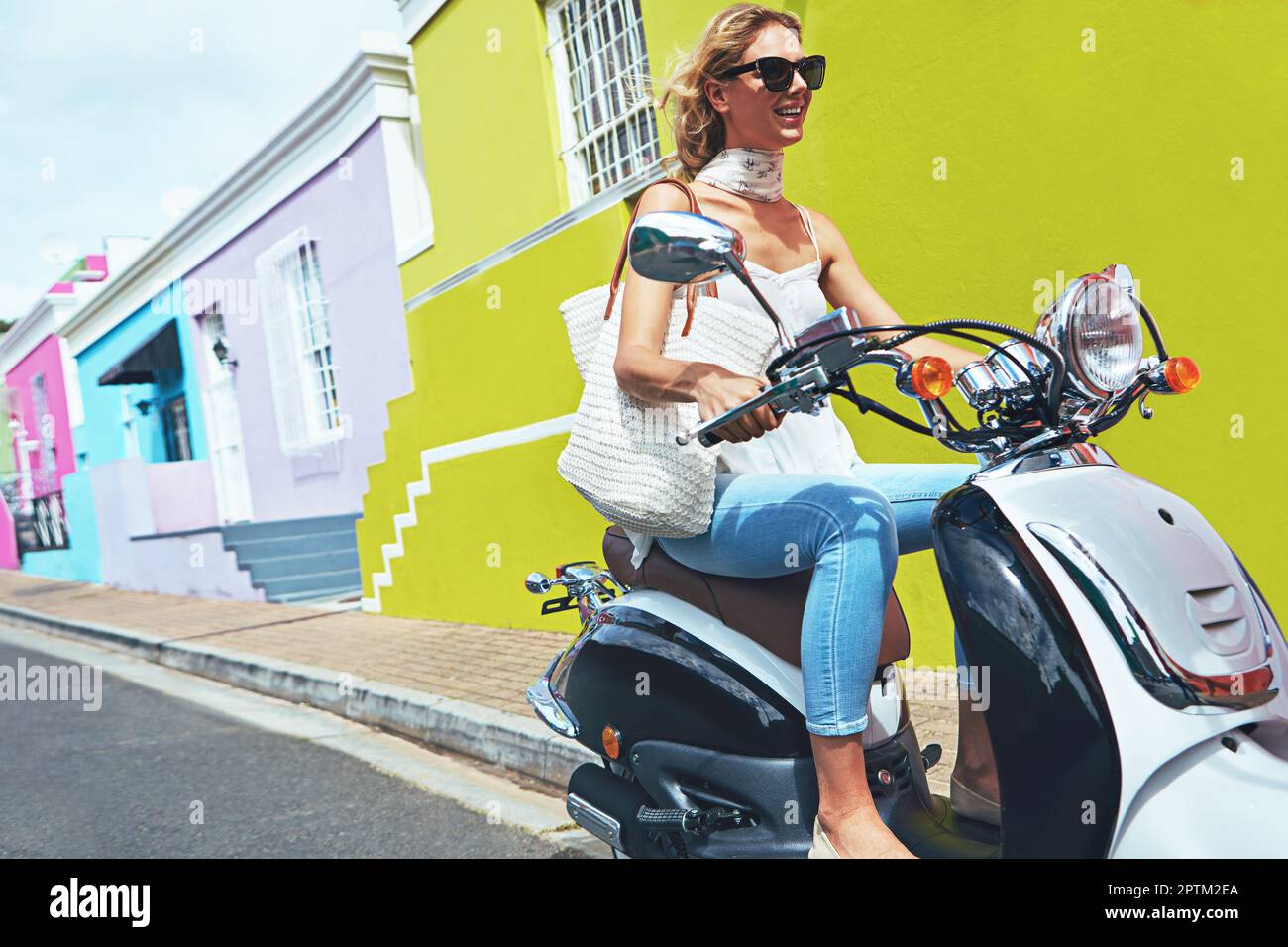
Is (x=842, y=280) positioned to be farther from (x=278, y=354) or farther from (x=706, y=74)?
(x=278, y=354)

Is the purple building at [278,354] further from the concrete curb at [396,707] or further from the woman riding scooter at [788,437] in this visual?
the woman riding scooter at [788,437]

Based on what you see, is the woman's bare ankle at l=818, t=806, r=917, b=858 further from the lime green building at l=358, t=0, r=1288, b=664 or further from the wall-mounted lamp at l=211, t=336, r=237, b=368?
the wall-mounted lamp at l=211, t=336, r=237, b=368

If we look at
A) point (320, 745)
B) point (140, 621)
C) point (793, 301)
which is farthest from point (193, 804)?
point (140, 621)

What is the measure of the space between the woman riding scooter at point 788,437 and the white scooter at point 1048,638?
0.11 m

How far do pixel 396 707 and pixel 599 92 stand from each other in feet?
12.5

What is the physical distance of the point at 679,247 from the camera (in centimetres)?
156

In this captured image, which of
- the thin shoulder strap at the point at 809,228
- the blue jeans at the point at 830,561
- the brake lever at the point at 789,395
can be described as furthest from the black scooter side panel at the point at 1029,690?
the thin shoulder strap at the point at 809,228

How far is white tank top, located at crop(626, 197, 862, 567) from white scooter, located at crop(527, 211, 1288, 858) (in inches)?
10.2

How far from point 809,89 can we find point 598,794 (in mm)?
1581

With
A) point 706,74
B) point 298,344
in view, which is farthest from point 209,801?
point 298,344

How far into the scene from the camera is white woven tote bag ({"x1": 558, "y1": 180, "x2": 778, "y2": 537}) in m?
1.96

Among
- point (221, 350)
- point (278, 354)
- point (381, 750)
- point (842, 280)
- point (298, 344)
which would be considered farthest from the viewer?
point (221, 350)

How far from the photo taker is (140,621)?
1052 cm

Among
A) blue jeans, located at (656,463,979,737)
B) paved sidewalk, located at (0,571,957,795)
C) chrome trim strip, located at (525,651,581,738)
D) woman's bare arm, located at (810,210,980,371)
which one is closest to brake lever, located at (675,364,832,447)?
blue jeans, located at (656,463,979,737)
